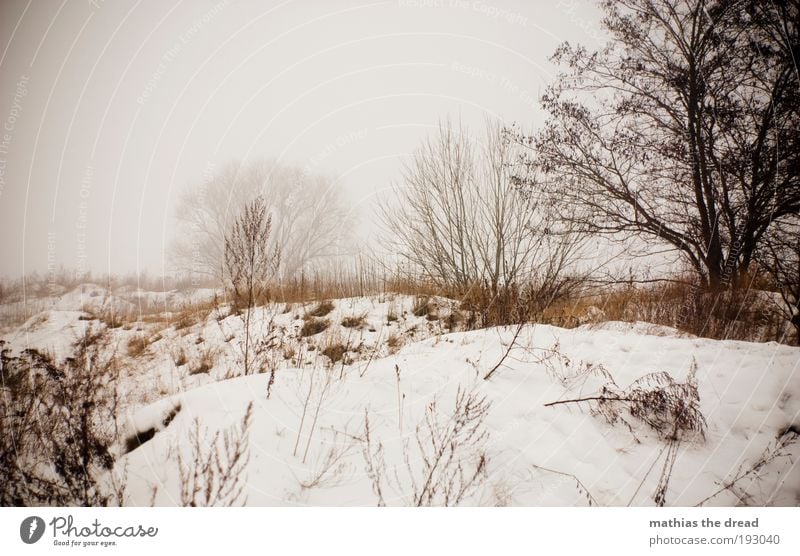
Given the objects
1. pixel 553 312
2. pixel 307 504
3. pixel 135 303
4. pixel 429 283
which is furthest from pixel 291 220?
pixel 307 504

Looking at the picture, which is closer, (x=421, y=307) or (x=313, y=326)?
(x=313, y=326)

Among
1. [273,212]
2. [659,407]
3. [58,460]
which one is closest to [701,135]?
[659,407]

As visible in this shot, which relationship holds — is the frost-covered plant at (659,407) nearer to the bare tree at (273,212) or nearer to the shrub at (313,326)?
the shrub at (313,326)

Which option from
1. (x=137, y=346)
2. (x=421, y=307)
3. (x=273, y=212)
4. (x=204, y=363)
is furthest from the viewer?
(x=273, y=212)

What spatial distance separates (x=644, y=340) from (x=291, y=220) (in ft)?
49.4

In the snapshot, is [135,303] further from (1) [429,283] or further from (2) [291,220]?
(1) [429,283]

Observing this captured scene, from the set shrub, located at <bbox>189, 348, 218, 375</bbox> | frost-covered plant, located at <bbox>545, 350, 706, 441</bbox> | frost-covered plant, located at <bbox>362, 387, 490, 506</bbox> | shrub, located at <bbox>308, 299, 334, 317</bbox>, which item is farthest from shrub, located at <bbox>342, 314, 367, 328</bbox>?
frost-covered plant, located at <bbox>545, 350, 706, 441</bbox>

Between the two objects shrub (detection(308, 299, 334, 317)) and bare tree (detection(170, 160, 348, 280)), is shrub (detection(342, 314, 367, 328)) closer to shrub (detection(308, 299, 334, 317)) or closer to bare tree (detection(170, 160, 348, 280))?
shrub (detection(308, 299, 334, 317))

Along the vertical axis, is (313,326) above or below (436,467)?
above

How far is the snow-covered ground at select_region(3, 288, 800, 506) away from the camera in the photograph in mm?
1480

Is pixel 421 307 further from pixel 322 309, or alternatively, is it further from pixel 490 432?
pixel 490 432
